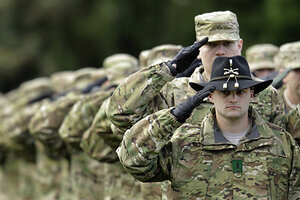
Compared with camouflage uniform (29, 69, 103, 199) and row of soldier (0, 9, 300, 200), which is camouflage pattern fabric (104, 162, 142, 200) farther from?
camouflage uniform (29, 69, 103, 199)

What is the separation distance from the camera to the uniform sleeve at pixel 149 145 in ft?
19.9

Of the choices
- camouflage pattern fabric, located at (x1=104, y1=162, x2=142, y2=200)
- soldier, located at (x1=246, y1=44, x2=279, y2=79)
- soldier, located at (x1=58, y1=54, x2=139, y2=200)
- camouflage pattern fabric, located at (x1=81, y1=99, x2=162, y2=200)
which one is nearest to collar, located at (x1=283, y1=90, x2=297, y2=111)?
camouflage pattern fabric, located at (x1=81, y1=99, x2=162, y2=200)

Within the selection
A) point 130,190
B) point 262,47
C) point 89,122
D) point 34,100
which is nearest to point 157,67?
point 130,190

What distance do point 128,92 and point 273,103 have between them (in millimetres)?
1257

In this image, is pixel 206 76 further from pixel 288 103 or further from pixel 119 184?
pixel 119 184

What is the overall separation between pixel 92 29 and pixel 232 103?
2389cm

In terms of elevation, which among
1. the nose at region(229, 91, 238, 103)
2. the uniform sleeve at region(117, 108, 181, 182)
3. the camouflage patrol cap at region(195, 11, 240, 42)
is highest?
the camouflage patrol cap at region(195, 11, 240, 42)

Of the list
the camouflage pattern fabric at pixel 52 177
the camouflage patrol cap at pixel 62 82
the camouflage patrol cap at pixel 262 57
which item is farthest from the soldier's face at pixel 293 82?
the camouflage patrol cap at pixel 62 82

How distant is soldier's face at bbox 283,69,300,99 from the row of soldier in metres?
0.01

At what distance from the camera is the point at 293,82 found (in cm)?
897

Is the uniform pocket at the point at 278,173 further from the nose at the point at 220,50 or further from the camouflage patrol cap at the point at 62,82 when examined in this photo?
the camouflage patrol cap at the point at 62,82

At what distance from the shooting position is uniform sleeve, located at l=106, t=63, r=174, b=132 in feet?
22.2

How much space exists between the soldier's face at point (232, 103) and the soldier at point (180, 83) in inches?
22.8

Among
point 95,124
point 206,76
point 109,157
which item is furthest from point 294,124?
point 109,157
